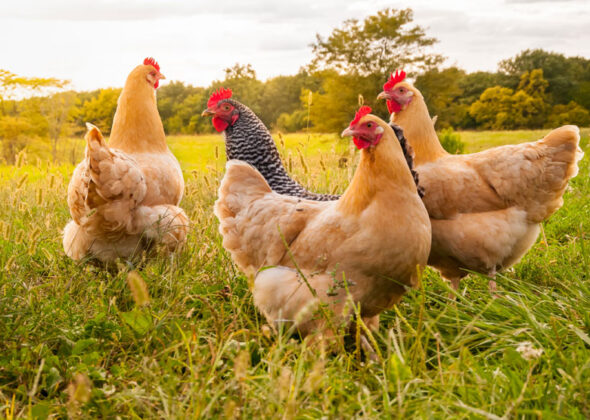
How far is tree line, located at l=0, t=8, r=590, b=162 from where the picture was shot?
16109mm

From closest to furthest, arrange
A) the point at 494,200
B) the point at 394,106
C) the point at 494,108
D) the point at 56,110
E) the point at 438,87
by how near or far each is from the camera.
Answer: the point at 494,200 < the point at 394,106 < the point at 56,110 < the point at 438,87 < the point at 494,108

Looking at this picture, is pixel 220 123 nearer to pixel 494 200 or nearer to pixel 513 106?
Result: pixel 494 200

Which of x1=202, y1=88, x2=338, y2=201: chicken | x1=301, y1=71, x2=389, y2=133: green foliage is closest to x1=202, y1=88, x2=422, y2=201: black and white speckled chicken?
x1=202, y1=88, x2=338, y2=201: chicken

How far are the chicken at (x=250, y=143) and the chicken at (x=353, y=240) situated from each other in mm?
715

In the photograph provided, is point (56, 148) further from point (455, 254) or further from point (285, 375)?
point (285, 375)

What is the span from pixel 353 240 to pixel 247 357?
1.34 metres

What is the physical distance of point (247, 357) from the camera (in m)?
1.44

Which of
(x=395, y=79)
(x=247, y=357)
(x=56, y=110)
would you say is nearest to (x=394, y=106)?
(x=395, y=79)

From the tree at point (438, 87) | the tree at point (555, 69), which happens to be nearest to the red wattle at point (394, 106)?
the tree at point (438, 87)

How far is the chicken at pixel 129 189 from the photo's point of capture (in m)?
3.42

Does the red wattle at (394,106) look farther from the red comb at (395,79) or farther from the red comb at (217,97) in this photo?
the red comb at (217,97)

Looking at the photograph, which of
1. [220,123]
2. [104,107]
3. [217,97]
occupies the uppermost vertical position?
[104,107]

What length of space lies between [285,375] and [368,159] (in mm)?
1588

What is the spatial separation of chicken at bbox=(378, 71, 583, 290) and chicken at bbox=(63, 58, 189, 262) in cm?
212
